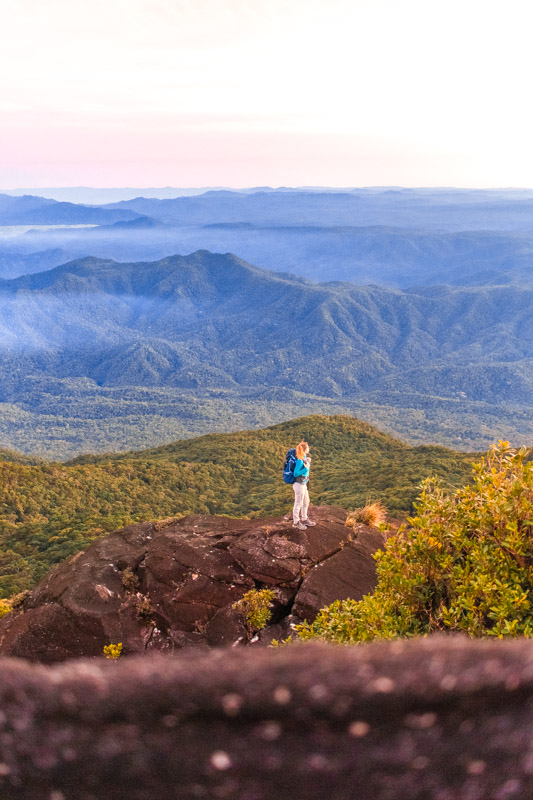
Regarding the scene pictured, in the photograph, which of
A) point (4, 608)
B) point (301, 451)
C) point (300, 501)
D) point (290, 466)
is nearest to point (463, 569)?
point (301, 451)

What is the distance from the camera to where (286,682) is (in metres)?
1.42

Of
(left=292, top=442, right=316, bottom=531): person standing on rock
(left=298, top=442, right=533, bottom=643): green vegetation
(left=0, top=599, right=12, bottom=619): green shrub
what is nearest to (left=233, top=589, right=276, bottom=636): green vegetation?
(left=292, top=442, right=316, bottom=531): person standing on rock

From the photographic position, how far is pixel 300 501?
14531 mm

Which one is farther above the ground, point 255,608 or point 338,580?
point 338,580

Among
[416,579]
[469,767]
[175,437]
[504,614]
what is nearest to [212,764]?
[469,767]

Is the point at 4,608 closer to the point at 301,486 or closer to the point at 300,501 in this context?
the point at 300,501

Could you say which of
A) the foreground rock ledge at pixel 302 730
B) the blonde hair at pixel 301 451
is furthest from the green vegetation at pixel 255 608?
the foreground rock ledge at pixel 302 730

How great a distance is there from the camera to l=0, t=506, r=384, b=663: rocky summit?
12227 millimetres

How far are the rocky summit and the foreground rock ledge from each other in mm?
11189

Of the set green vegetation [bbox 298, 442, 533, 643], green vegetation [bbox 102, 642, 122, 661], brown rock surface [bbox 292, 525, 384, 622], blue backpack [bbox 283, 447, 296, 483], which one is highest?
green vegetation [bbox 298, 442, 533, 643]

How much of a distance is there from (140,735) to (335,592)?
1218 centimetres

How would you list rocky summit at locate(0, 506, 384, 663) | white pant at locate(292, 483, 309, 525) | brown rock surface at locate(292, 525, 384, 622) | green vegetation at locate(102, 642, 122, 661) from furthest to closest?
1. white pant at locate(292, 483, 309, 525)
2. brown rock surface at locate(292, 525, 384, 622)
3. rocky summit at locate(0, 506, 384, 663)
4. green vegetation at locate(102, 642, 122, 661)

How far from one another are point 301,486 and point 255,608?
3.32 metres

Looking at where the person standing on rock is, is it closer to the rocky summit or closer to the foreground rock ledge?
the rocky summit
